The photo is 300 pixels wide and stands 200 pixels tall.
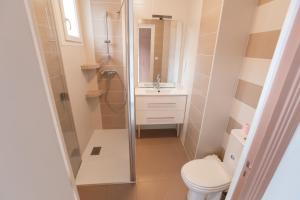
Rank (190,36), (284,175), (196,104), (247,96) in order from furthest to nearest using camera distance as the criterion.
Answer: (190,36), (196,104), (247,96), (284,175)

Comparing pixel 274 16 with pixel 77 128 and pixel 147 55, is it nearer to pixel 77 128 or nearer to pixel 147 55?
pixel 147 55

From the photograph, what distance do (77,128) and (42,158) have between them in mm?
1415

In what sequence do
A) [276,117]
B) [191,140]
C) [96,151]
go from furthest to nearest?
[96,151] → [191,140] → [276,117]

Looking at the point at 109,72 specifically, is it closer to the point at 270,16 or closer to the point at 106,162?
the point at 106,162

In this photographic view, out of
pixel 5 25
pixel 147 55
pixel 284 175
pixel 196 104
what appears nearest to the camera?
pixel 5 25

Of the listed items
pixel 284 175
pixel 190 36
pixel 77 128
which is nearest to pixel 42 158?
pixel 284 175

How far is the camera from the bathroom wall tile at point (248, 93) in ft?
4.25

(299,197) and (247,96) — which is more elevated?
(247,96)

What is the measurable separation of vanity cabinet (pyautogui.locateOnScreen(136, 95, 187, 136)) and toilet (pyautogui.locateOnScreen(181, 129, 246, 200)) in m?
0.96

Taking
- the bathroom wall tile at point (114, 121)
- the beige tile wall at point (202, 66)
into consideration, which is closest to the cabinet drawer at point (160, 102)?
the beige tile wall at point (202, 66)

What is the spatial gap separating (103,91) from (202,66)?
158 cm

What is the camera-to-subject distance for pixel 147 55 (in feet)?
7.95

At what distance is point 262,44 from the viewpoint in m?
1.25

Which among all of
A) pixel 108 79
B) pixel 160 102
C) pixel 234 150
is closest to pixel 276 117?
pixel 234 150
